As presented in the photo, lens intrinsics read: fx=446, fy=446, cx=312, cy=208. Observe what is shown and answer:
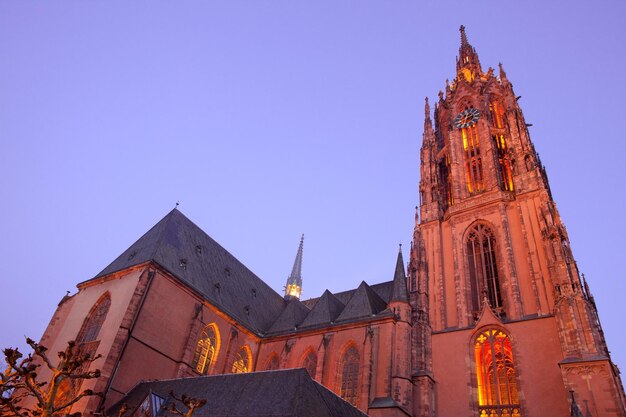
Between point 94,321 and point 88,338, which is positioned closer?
point 88,338

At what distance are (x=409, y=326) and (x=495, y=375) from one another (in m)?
4.36

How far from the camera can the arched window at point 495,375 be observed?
1903 cm

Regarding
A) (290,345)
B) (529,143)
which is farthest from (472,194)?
(290,345)

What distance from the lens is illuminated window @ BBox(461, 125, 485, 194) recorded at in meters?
27.7

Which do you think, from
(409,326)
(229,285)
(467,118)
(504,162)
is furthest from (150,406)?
(467,118)

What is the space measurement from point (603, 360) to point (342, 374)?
11314 millimetres

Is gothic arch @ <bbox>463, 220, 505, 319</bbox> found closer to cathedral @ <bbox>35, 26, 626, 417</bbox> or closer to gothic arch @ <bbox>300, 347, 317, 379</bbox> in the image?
cathedral @ <bbox>35, 26, 626, 417</bbox>

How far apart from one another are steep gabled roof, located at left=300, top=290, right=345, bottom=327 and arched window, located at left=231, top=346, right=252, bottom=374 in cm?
355

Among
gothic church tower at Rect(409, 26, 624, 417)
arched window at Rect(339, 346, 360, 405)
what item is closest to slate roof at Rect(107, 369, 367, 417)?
arched window at Rect(339, 346, 360, 405)

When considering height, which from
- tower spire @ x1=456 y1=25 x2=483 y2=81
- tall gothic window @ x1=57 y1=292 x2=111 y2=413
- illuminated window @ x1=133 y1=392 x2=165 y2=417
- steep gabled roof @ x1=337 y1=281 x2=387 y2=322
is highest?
tower spire @ x1=456 y1=25 x2=483 y2=81

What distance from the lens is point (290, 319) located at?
27562 mm

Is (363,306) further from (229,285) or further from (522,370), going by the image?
(229,285)

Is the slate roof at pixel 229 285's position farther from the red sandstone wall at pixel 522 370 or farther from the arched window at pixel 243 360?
the red sandstone wall at pixel 522 370

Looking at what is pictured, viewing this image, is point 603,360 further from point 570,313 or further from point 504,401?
point 504,401
